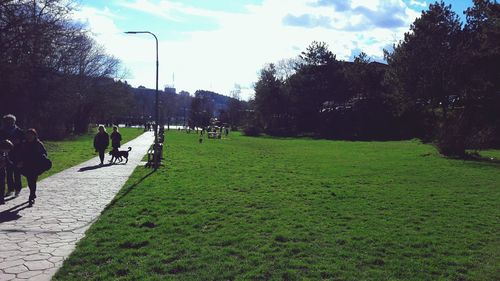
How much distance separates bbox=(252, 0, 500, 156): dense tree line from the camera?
84.0 feet

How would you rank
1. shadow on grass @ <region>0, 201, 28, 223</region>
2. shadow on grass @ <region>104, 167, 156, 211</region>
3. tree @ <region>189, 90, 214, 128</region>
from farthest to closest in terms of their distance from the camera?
tree @ <region>189, 90, 214, 128</region> → shadow on grass @ <region>104, 167, 156, 211</region> → shadow on grass @ <region>0, 201, 28, 223</region>

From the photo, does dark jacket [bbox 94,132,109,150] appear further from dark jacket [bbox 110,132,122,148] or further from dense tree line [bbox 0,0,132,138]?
dense tree line [bbox 0,0,132,138]

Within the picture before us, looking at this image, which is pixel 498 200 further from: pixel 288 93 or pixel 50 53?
pixel 288 93

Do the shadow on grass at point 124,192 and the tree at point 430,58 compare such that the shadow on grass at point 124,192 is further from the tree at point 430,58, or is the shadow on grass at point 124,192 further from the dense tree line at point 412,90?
the tree at point 430,58

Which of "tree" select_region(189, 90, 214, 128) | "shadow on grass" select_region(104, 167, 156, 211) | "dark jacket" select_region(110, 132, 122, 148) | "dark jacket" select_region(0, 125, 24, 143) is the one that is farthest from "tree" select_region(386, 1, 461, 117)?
"tree" select_region(189, 90, 214, 128)

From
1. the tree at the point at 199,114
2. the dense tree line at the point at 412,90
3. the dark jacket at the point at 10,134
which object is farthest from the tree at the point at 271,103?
the dark jacket at the point at 10,134

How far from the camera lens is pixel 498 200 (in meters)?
10.9

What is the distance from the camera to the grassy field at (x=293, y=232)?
5.49m

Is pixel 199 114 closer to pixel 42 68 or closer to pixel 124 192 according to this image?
pixel 42 68

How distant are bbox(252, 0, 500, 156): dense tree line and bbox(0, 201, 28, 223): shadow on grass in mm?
22611

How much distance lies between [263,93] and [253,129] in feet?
20.2

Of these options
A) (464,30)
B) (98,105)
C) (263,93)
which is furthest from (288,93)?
(464,30)

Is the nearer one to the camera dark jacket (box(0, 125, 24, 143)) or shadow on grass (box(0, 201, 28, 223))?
shadow on grass (box(0, 201, 28, 223))

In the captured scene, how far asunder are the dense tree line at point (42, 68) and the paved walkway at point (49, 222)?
38.9 feet
